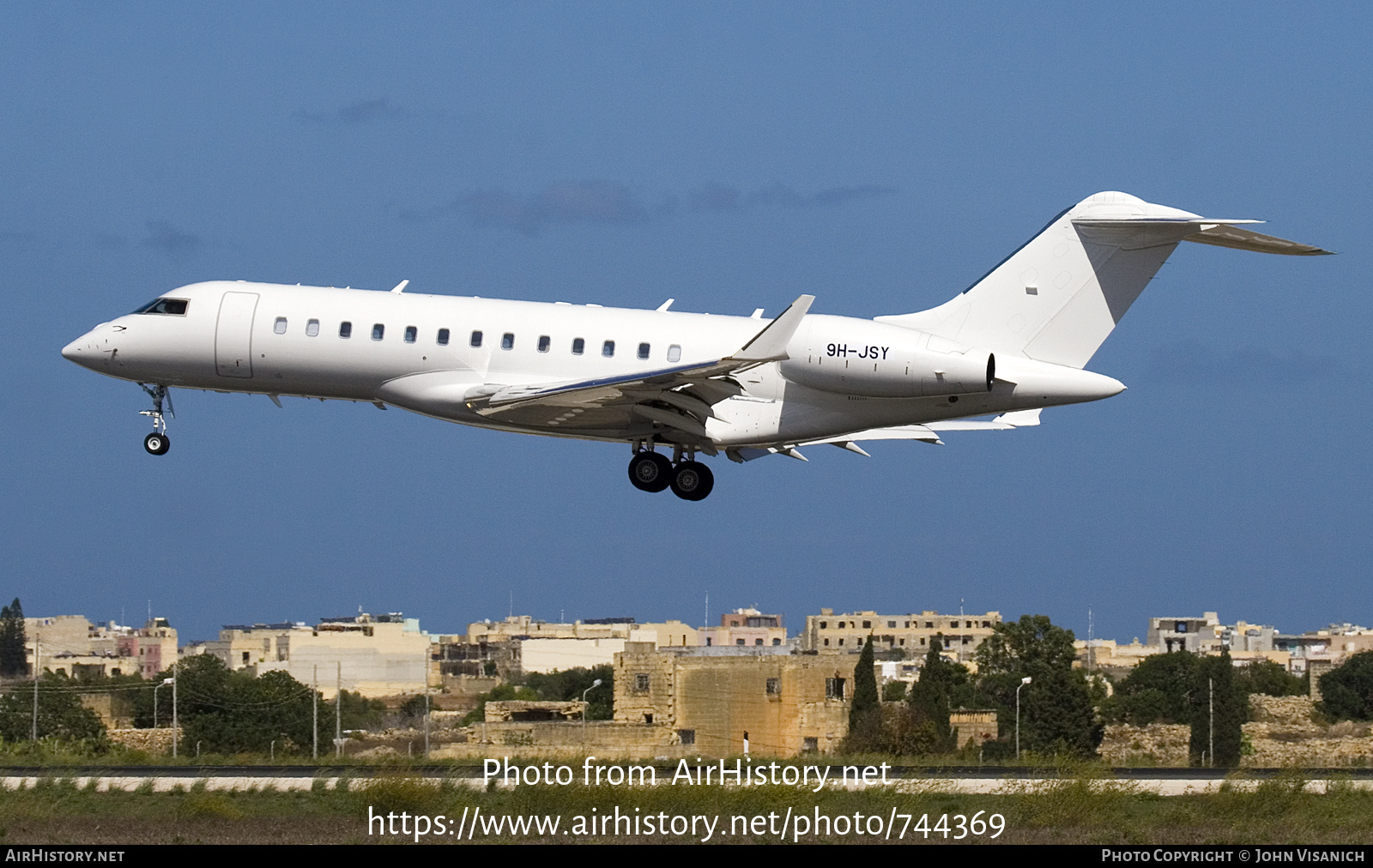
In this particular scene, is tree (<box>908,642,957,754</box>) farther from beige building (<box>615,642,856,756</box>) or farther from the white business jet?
the white business jet

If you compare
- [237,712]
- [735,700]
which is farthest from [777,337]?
[237,712]

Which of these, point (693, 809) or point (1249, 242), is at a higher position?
point (1249, 242)

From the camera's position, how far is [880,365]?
25141 millimetres

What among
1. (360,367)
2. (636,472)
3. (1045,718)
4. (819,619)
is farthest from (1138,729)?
(819,619)

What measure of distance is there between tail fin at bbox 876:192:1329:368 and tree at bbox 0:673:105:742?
26.3 metres

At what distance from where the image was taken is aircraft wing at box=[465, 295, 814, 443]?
A: 2370 centimetres

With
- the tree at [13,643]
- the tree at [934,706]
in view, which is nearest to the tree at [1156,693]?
the tree at [934,706]

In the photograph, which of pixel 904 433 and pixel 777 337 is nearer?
pixel 777 337

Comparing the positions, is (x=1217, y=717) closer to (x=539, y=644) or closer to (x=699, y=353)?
(x=699, y=353)

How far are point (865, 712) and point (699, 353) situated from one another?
16782 mm

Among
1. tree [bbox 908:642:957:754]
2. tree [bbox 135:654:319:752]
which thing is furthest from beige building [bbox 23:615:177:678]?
tree [bbox 908:642:957:754]

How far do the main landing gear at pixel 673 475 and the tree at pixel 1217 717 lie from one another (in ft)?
59.8

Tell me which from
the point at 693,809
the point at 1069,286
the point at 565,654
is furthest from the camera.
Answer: the point at 565,654

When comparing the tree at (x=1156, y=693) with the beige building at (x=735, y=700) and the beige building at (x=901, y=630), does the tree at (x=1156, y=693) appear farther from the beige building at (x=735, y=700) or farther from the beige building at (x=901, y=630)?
the beige building at (x=901, y=630)
